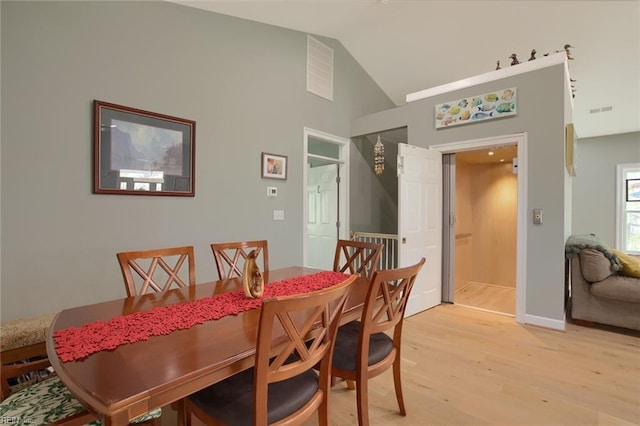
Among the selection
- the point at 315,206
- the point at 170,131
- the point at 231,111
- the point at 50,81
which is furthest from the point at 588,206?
the point at 50,81

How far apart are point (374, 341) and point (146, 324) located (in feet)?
3.90

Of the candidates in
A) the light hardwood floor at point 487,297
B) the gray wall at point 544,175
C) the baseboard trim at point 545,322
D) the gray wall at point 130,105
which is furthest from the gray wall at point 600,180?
the gray wall at point 130,105

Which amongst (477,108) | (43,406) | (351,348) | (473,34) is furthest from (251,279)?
(473,34)

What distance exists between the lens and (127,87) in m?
2.52

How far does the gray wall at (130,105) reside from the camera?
206 centimetres

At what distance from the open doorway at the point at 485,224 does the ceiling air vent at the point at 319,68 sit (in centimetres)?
222

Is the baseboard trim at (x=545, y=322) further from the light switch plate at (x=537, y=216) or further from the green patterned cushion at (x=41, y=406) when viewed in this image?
the green patterned cushion at (x=41, y=406)

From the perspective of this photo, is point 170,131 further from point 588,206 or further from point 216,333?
point 588,206

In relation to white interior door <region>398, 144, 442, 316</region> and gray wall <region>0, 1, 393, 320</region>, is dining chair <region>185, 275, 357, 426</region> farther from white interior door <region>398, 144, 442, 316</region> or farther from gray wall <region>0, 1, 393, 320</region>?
white interior door <region>398, 144, 442, 316</region>

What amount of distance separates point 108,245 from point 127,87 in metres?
1.34

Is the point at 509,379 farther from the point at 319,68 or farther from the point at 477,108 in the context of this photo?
the point at 319,68

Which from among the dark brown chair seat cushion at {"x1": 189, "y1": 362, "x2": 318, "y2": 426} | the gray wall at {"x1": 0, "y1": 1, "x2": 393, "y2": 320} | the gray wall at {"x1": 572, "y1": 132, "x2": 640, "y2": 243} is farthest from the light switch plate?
the gray wall at {"x1": 572, "y1": 132, "x2": 640, "y2": 243}

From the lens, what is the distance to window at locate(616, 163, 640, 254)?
5.79 m

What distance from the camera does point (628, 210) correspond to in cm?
586
